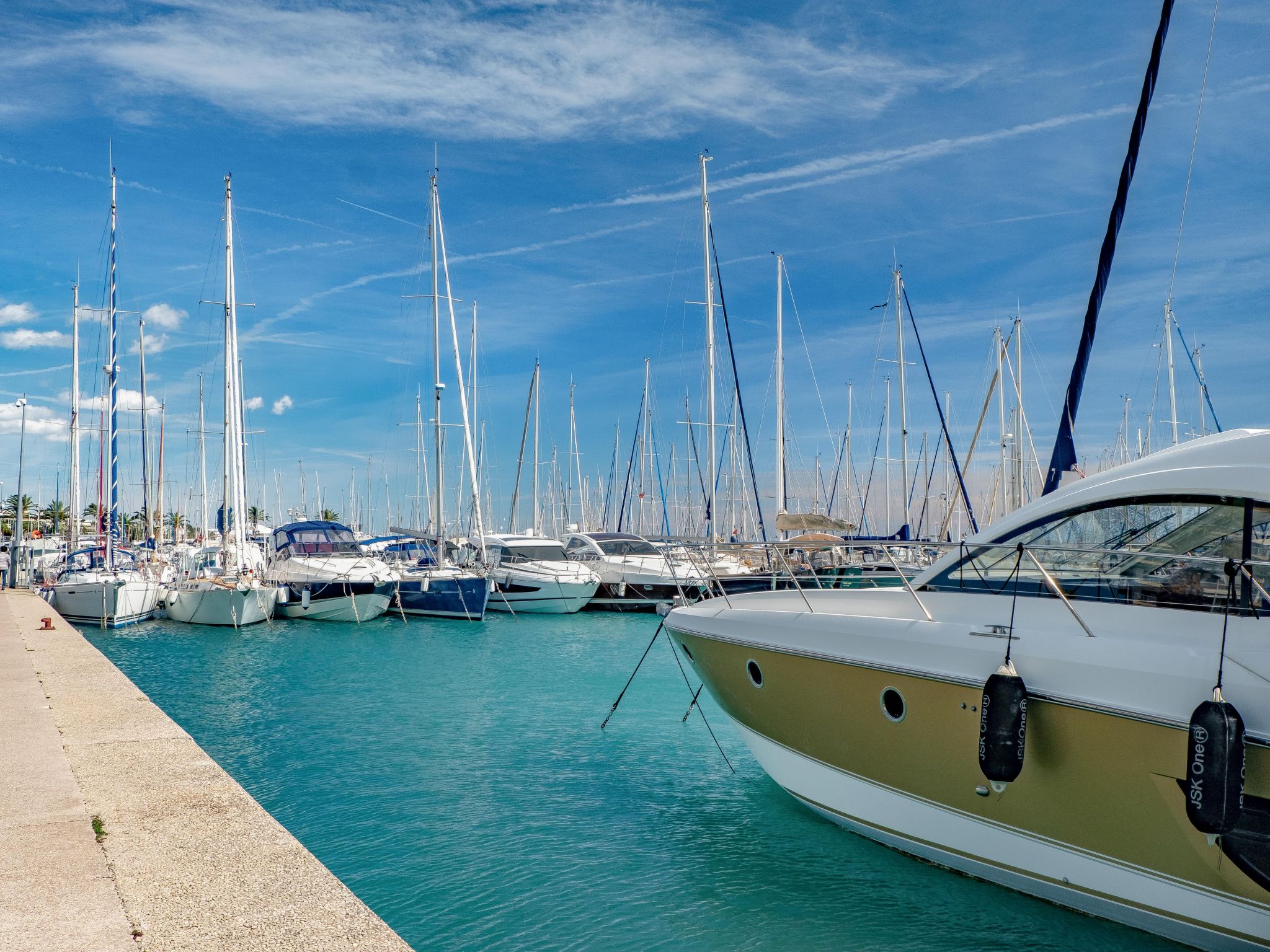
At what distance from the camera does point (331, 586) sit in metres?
28.0

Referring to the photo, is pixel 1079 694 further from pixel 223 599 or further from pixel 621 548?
pixel 621 548

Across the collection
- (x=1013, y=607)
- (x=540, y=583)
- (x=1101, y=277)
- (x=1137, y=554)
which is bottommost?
(x=540, y=583)

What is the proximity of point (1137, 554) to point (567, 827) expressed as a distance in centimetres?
563

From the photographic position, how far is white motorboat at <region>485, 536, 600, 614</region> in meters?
29.7

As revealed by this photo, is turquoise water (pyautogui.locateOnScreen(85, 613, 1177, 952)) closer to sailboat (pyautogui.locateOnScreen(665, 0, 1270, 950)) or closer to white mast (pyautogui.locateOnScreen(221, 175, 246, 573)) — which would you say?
sailboat (pyautogui.locateOnScreen(665, 0, 1270, 950))

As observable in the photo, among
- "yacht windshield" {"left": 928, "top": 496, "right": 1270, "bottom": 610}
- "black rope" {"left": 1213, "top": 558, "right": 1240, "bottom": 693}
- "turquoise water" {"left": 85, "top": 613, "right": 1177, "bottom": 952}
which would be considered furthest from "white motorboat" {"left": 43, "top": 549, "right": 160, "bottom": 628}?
"black rope" {"left": 1213, "top": 558, "right": 1240, "bottom": 693}

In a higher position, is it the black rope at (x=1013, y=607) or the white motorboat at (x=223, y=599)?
the black rope at (x=1013, y=607)

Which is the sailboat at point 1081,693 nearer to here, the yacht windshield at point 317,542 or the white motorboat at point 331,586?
the white motorboat at point 331,586

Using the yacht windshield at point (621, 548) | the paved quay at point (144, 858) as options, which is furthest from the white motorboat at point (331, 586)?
the paved quay at point (144, 858)

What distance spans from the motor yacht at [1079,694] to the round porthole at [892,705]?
22mm

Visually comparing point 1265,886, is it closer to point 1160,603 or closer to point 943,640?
point 1160,603

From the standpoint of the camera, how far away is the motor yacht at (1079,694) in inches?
205

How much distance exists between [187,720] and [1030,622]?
12.8 meters

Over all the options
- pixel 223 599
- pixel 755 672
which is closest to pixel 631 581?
pixel 223 599
